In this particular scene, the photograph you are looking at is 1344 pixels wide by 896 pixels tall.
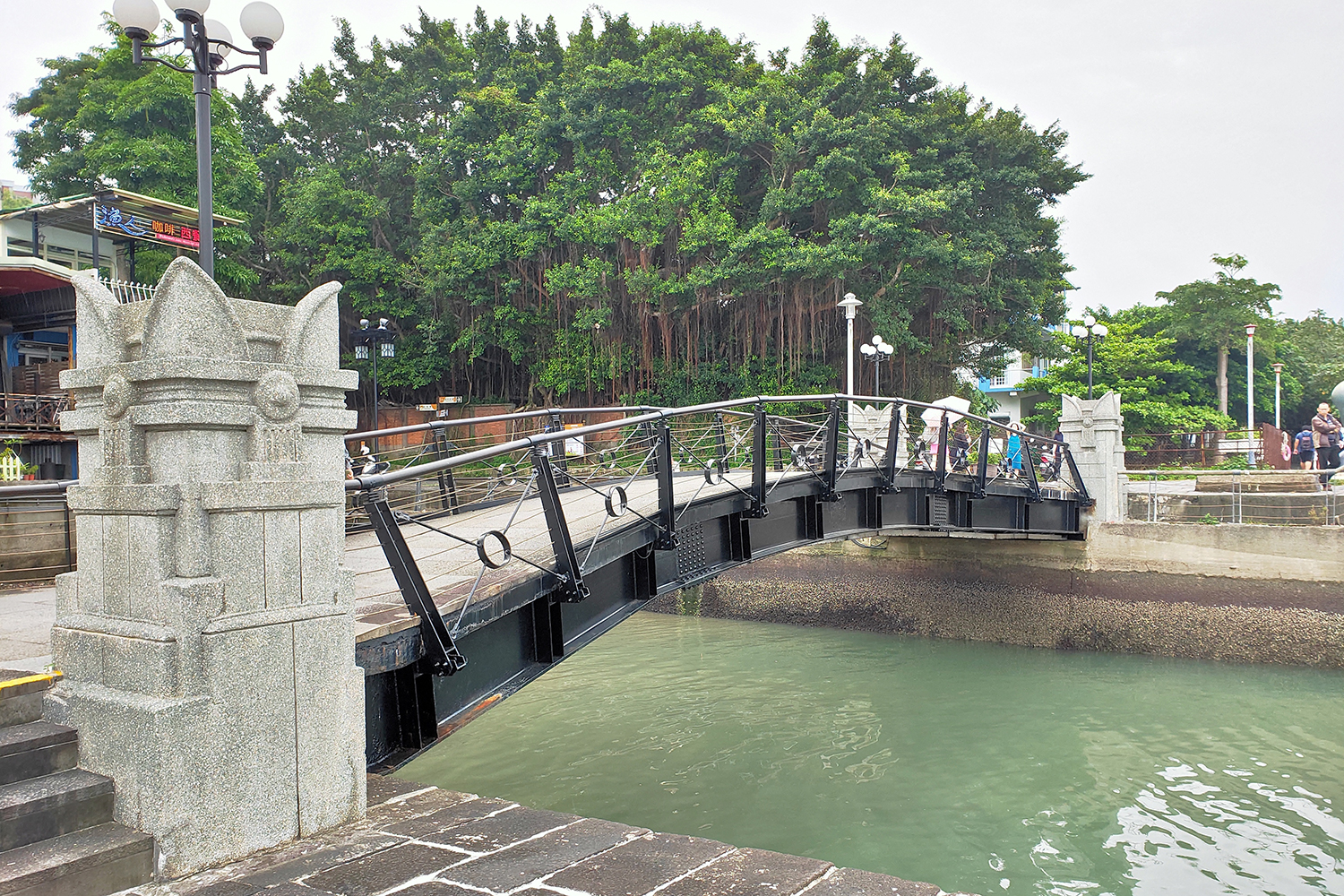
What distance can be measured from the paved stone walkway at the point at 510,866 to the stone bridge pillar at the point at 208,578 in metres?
0.17

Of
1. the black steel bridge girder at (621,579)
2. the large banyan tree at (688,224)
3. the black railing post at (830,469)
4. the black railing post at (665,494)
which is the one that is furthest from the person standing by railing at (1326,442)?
the black railing post at (665,494)

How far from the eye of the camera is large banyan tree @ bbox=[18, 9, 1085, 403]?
86.7 ft

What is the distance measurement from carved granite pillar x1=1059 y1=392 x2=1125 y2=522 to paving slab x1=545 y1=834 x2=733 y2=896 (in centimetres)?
1507

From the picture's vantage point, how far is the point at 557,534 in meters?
6.39

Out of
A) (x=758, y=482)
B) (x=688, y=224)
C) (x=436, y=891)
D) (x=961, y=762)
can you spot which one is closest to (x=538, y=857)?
(x=436, y=891)

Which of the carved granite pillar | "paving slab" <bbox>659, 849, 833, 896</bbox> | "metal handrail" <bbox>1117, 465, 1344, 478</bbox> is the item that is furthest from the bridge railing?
"metal handrail" <bbox>1117, 465, 1344, 478</bbox>

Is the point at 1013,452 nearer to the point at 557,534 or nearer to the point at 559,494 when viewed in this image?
the point at 559,494

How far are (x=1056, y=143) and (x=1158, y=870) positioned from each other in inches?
1089

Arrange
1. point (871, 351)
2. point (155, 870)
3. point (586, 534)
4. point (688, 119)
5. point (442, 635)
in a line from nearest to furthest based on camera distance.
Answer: point (155, 870) → point (442, 635) → point (586, 534) → point (871, 351) → point (688, 119)

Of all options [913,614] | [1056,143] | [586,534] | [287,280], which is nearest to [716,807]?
[586,534]

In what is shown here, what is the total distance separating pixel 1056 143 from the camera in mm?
29953

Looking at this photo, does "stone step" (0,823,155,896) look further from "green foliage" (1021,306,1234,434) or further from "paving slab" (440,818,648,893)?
"green foliage" (1021,306,1234,434)

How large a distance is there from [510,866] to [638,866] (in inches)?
19.2

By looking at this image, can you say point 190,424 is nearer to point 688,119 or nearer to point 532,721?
point 532,721
